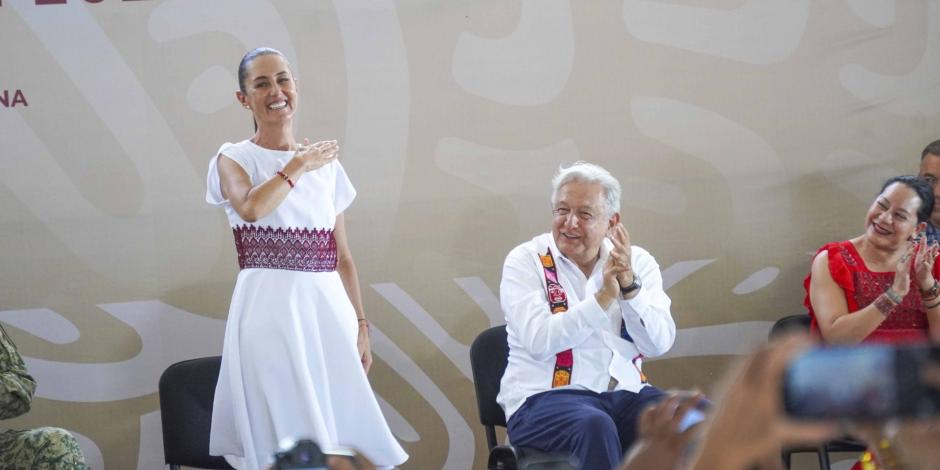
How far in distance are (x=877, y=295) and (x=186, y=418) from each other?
2.38 metres

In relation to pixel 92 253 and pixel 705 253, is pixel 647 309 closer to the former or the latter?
pixel 705 253

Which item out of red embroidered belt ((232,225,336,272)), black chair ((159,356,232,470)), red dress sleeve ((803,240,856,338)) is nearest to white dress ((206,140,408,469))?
red embroidered belt ((232,225,336,272))

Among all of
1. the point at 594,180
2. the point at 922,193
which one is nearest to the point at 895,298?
the point at 922,193

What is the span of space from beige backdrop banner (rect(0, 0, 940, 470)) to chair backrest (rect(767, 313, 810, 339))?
26cm

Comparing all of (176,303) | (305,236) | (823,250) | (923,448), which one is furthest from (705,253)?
(923,448)

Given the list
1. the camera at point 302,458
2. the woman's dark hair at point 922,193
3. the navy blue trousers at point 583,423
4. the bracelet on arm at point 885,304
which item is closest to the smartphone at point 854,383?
the camera at point 302,458

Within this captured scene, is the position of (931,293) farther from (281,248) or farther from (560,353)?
(281,248)

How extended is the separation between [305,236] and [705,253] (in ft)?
5.80

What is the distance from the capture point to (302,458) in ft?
2.50

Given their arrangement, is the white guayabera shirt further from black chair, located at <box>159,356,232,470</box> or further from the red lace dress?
black chair, located at <box>159,356,232,470</box>

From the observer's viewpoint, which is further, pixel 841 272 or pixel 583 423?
pixel 841 272

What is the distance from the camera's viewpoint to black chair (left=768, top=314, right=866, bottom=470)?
144 inches

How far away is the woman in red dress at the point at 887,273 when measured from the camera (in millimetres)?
3762

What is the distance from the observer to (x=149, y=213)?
4.07 m
